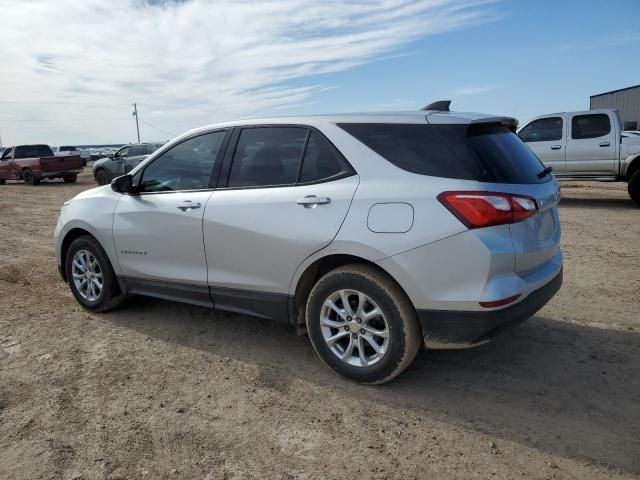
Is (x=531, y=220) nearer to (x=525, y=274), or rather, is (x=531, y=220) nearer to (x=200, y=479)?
(x=525, y=274)

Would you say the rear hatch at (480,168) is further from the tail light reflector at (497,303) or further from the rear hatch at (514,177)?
the tail light reflector at (497,303)

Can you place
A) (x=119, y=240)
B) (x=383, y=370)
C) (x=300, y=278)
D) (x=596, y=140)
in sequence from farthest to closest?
(x=596, y=140) < (x=119, y=240) < (x=300, y=278) < (x=383, y=370)

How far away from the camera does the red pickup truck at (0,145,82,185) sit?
2238 centimetres

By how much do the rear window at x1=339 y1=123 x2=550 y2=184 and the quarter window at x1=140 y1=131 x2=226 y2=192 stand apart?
1251 mm

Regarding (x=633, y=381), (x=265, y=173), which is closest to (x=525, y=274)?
(x=633, y=381)

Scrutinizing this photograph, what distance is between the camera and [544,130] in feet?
40.3

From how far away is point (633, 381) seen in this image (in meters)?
3.43

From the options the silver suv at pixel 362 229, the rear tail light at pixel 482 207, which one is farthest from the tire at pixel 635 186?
the rear tail light at pixel 482 207

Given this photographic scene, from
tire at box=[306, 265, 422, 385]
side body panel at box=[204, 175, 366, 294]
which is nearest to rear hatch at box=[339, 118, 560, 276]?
side body panel at box=[204, 175, 366, 294]

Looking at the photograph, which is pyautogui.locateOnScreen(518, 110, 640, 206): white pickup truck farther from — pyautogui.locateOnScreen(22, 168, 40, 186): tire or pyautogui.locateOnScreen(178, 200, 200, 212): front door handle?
pyautogui.locateOnScreen(22, 168, 40, 186): tire

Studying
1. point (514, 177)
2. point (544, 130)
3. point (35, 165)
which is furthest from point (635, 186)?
point (35, 165)

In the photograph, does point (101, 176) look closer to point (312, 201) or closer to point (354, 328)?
point (312, 201)

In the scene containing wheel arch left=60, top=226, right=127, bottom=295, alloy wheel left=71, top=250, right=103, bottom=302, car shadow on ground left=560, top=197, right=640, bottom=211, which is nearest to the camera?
wheel arch left=60, top=226, right=127, bottom=295

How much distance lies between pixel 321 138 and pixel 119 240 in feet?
7.13
